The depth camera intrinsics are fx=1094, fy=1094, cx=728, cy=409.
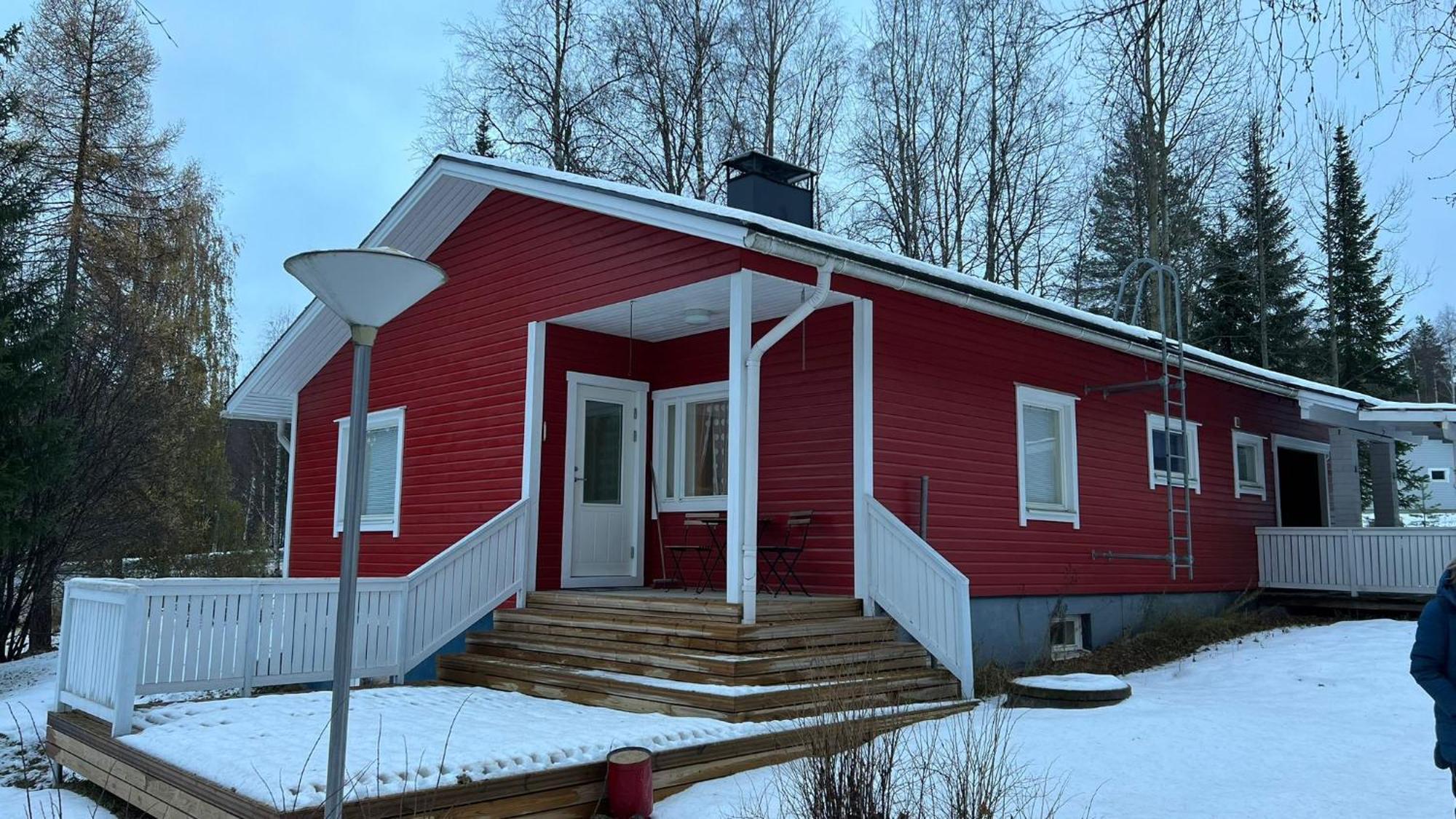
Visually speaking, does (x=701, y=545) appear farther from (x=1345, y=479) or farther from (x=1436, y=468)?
(x=1436, y=468)

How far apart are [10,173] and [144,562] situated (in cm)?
612

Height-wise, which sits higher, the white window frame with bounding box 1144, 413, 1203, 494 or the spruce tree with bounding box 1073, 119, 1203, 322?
the spruce tree with bounding box 1073, 119, 1203, 322

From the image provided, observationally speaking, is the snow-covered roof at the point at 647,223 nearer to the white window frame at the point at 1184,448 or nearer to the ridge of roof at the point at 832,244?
the ridge of roof at the point at 832,244

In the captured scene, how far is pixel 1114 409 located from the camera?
1129 centimetres

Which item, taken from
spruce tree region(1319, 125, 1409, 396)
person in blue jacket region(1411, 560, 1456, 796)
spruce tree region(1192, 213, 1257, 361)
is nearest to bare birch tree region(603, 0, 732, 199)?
spruce tree region(1192, 213, 1257, 361)

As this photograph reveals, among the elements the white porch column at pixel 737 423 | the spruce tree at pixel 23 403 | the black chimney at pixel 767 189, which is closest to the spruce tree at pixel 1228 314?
the black chimney at pixel 767 189

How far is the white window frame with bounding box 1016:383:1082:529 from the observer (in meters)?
10.0

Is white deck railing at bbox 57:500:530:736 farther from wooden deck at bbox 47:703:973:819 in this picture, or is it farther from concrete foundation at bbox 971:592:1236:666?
concrete foundation at bbox 971:592:1236:666

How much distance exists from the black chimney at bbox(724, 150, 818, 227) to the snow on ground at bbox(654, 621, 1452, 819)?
16.5ft

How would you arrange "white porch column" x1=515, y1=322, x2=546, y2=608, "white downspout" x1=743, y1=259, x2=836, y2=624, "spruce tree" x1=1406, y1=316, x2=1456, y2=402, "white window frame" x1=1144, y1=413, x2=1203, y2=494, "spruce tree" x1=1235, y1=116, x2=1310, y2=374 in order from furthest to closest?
"spruce tree" x1=1406, y1=316, x2=1456, y2=402 → "spruce tree" x1=1235, y1=116, x2=1310, y2=374 → "white window frame" x1=1144, y1=413, x2=1203, y2=494 → "white porch column" x1=515, y1=322, x2=546, y2=608 → "white downspout" x1=743, y1=259, x2=836, y2=624

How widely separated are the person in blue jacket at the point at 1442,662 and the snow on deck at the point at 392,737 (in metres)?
3.42

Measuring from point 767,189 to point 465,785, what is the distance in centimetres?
697

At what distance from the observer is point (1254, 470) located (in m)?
13.8

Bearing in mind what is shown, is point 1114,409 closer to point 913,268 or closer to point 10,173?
point 913,268
